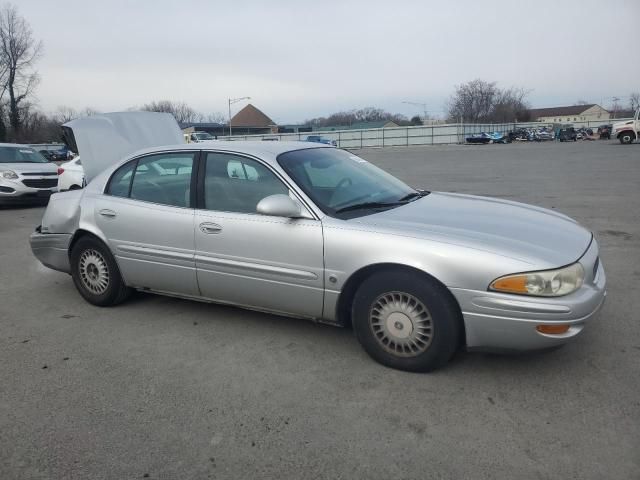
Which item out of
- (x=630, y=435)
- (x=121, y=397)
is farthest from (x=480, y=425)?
(x=121, y=397)

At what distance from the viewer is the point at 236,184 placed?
383 centimetres

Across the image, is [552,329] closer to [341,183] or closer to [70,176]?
[341,183]

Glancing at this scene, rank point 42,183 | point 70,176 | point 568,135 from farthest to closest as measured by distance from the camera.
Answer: point 568,135 < point 42,183 < point 70,176

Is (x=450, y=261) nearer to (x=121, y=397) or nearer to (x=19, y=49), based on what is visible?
(x=121, y=397)

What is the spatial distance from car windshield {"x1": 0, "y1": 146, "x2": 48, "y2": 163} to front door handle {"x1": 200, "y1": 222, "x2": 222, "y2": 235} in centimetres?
1043

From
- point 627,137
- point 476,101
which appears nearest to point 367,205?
point 627,137

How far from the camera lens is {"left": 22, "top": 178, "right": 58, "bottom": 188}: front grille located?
11.2 meters

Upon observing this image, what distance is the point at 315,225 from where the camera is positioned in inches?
133

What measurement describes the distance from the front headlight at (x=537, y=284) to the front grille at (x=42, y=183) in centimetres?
1131

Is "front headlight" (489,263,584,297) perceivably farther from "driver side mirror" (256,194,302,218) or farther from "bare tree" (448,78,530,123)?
"bare tree" (448,78,530,123)

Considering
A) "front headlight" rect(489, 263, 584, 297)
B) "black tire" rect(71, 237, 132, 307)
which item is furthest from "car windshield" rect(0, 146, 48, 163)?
"front headlight" rect(489, 263, 584, 297)

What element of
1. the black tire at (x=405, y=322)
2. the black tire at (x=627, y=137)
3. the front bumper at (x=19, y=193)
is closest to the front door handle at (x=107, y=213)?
the black tire at (x=405, y=322)

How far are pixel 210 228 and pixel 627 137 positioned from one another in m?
35.0

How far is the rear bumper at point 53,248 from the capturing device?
15.3 ft
